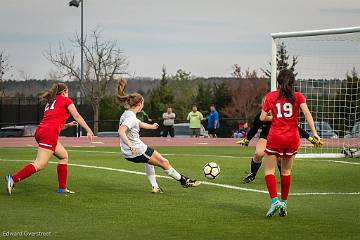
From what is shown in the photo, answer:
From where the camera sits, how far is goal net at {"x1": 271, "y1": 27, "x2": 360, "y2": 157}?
82.1 feet

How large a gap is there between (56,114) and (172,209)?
9.71ft

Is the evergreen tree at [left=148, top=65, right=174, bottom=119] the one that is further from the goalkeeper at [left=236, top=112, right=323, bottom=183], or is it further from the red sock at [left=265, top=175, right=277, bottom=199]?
the red sock at [left=265, top=175, right=277, bottom=199]

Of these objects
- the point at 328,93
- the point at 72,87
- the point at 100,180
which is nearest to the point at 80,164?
the point at 100,180

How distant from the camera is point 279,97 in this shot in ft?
39.7

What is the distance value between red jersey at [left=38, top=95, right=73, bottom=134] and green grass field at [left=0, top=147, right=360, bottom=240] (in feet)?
3.65

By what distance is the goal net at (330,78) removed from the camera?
2502 cm

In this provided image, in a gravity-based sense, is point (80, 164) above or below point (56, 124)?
below

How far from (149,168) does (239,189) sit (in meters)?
1.71

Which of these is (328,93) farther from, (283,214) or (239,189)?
(283,214)

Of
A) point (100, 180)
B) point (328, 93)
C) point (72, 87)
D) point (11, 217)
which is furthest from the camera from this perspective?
point (72, 87)

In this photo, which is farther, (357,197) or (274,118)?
(357,197)

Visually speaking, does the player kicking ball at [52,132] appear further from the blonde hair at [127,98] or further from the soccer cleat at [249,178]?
the soccer cleat at [249,178]

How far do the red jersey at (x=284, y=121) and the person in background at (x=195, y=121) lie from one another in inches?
1271

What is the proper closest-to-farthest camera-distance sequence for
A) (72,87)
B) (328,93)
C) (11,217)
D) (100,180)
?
1. (11,217)
2. (100,180)
3. (328,93)
4. (72,87)
